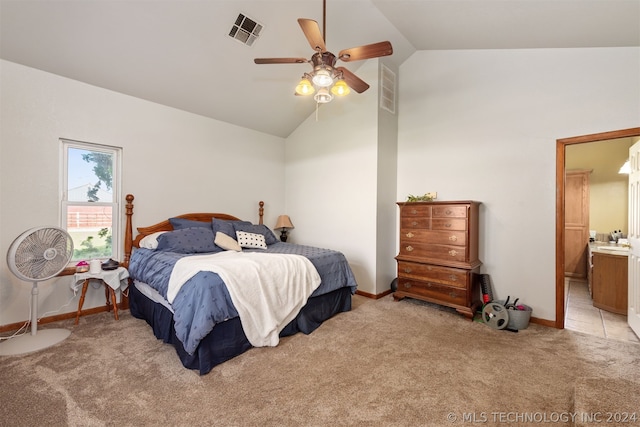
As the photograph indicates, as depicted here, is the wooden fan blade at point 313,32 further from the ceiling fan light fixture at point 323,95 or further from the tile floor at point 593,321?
the tile floor at point 593,321

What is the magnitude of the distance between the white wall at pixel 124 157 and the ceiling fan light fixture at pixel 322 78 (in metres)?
2.51

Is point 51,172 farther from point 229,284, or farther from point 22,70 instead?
point 229,284

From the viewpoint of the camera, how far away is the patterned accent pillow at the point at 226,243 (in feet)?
11.4

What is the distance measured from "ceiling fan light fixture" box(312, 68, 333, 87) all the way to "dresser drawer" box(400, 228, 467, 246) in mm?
2144

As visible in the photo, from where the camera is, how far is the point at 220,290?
2.19m

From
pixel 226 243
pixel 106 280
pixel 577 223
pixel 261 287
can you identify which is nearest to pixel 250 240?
pixel 226 243

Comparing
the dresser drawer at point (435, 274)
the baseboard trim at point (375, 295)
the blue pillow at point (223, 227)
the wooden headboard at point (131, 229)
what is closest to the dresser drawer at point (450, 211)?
Result: the dresser drawer at point (435, 274)

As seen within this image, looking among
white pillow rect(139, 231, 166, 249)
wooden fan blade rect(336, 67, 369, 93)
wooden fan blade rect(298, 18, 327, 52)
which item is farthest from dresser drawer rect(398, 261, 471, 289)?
white pillow rect(139, 231, 166, 249)

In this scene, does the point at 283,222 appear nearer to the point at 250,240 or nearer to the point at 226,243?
the point at 250,240

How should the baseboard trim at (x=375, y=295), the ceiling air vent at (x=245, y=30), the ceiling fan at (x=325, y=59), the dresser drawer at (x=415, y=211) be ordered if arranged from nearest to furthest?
the ceiling fan at (x=325, y=59) < the ceiling air vent at (x=245, y=30) < the dresser drawer at (x=415, y=211) < the baseboard trim at (x=375, y=295)

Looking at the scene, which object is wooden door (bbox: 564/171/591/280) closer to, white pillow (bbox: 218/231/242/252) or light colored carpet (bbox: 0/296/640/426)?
light colored carpet (bbox: 0/296/640/426)

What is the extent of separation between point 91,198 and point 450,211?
13.8 feet

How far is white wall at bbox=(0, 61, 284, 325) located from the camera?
9.09 feet

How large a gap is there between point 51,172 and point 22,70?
101cm
